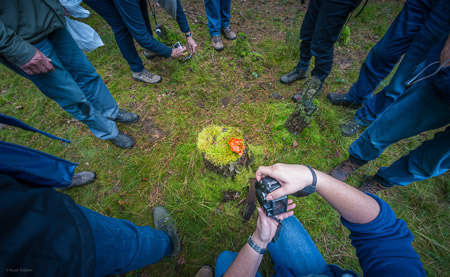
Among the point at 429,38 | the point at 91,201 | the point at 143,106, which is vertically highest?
the point at 429,38

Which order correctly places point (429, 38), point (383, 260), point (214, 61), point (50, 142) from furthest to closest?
point (214, 61), point (50, 142), point (429, 38), point (383, 260)

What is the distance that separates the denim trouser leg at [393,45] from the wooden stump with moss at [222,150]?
248cm

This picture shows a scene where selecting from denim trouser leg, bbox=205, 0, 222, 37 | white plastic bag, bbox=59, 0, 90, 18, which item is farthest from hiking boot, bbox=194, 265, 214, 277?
denim trouser leg, bbox=205, 0, 222, 37

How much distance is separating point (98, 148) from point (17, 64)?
1747 mm

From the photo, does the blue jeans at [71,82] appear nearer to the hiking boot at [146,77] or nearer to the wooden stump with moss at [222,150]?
the hiking boot at [146,77]

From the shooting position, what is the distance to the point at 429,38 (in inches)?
78.0

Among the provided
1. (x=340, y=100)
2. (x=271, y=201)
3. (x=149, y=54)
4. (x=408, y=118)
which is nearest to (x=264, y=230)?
(x=271, y=201)

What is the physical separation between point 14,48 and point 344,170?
4.15 meters

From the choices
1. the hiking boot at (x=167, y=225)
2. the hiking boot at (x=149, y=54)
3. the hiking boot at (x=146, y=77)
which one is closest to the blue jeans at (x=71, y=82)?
the hiking boot at (x=146, y=77)

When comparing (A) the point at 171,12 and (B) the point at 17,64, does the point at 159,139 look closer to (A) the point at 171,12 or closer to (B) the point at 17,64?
(B) the point at 17,64

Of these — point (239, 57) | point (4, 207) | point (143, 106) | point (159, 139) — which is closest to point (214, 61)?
point (239, 57)

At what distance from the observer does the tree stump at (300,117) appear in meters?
2.45

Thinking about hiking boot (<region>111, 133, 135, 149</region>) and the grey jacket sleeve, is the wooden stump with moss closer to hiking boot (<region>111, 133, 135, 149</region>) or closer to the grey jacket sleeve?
hiking boot (<region>111, 133, 135, 149</region>)

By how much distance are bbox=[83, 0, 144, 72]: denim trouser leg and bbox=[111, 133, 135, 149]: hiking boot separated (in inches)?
62.2
